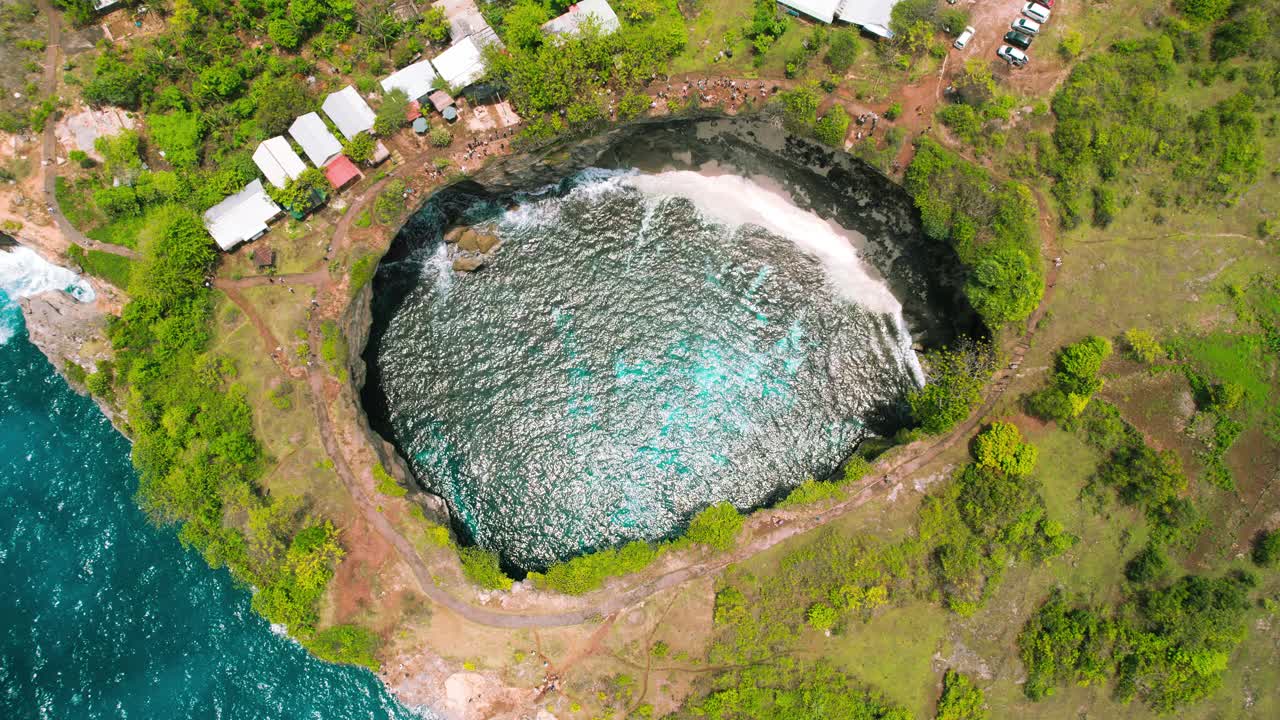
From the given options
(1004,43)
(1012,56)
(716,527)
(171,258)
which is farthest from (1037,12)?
(171,258)

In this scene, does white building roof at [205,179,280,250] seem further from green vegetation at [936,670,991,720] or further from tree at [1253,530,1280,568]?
tree at [1253,530,1280,568]

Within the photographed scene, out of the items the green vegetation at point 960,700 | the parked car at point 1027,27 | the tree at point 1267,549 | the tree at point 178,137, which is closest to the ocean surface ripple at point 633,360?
the green vegetation at point 960,700

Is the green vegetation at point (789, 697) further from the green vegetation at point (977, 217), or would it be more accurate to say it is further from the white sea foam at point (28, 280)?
the white sea foam at point (28, 280)

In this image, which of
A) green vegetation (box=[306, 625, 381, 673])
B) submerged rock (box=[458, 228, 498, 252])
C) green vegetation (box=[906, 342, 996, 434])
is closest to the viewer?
green vegetation (box=[306, 625, 381, 673])

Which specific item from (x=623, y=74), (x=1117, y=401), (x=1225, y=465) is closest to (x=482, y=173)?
(x=623, y=74)

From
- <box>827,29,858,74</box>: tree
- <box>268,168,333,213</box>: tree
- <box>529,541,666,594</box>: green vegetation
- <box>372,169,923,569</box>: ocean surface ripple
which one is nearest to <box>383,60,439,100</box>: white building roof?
<box>268,168,333,213</box>: tree

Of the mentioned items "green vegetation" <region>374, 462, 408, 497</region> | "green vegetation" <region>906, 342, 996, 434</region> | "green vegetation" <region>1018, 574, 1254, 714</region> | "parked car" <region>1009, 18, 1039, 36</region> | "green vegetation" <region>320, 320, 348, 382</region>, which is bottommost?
"green vegetation" <region>1018, 574, 1254, 714</region>
